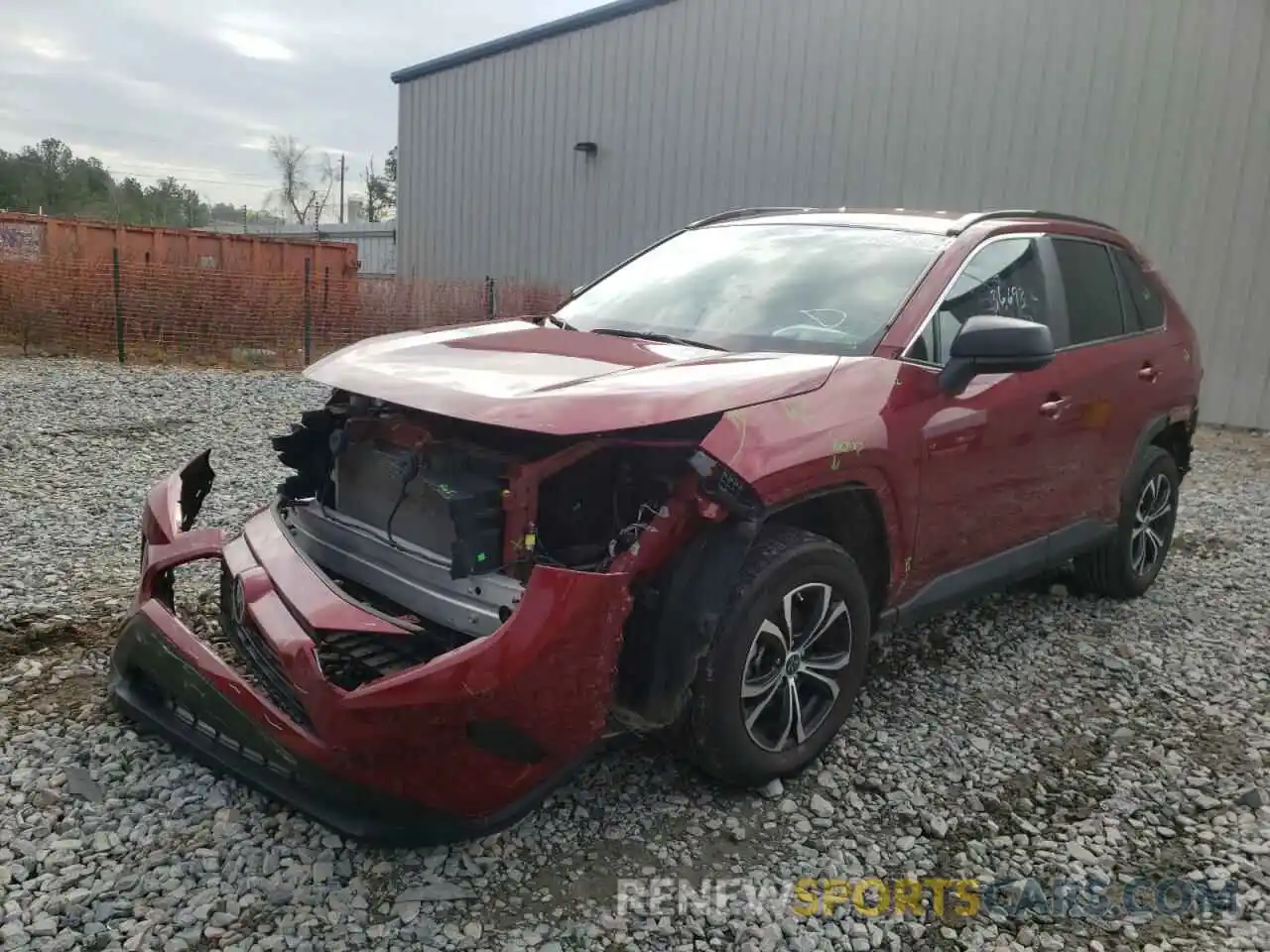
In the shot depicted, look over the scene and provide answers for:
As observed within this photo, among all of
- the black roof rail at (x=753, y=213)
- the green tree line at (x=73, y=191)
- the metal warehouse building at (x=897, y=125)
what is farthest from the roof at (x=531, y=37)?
the green tree line at (x=73, y=191)

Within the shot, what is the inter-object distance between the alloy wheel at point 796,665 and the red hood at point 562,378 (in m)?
0.66

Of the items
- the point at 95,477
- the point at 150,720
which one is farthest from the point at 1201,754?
the point at 95,477

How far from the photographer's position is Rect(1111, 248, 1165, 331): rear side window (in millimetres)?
4781

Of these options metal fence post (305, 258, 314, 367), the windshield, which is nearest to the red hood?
the windshield

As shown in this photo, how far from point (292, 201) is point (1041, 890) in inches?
2433

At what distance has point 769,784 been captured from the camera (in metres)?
3.10

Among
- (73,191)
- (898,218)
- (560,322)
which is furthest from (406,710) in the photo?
(73,191)

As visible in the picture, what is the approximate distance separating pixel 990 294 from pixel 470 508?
2.35 m

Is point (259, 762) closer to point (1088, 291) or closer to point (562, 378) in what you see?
point (562, 378)

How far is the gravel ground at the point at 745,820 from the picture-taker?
2.46 meters

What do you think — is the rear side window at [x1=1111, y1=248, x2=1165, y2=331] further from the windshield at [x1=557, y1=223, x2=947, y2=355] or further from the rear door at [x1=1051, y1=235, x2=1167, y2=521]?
the windshield at [x1=557, y1=223, x2=947, y2=355]

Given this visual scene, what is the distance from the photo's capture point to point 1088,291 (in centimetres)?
449

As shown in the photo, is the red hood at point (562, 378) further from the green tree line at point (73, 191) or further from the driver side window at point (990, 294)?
the green tree line at point (73, 191)

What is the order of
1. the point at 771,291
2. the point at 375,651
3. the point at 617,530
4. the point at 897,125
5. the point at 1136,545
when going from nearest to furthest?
the point at 375,651 < the point at 617,530 < the point at 771,291 < the point at 1136,545 < the point at 897,125
